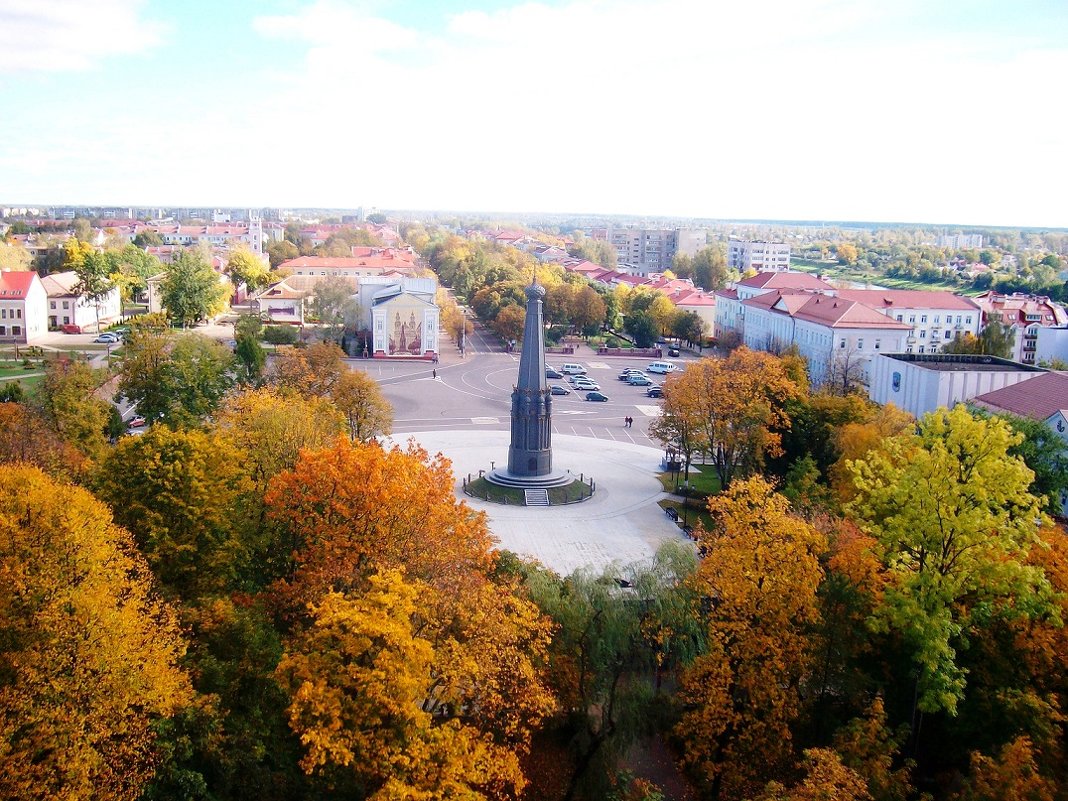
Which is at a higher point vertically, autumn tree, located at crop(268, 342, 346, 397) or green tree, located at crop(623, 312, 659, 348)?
autumn tree, located at crop(268, 342, 346, 397)

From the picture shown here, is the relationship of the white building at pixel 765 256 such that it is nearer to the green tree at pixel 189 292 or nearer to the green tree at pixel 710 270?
the green tree at pixel 710 270

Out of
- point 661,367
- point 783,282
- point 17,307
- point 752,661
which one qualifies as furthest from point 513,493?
point 783,282

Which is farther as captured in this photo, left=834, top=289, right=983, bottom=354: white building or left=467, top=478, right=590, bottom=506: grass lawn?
left=834, top=289, right=983, bottom=354: white building

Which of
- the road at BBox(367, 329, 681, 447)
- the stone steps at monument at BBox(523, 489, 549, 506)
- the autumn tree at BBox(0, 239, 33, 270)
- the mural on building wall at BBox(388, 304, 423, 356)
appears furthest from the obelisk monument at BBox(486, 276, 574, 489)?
the autumn tree at BBox(0, 239, 33, 270)

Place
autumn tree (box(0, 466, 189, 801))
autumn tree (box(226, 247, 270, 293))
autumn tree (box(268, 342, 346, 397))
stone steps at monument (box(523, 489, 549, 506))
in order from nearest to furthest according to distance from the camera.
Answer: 1. autumn tree (box(0, 466, 189, 801))
2. stone steps at monument (box(523, 489, 549, 506))
3. autumn tree (box(268, 342, 346, 397))
4. autumn tree (box(226, 247, 270, 293))

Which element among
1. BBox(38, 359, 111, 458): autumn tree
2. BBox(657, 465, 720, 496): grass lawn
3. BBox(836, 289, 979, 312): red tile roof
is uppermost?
BBox(836, 289, 979, 312): red tile roof

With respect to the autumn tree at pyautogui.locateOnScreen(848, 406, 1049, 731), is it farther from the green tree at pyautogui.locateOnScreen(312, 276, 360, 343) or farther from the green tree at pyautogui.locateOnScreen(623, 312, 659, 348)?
the green tree at pyautogui.locateOnScreen(623, 312, 659, 348)
